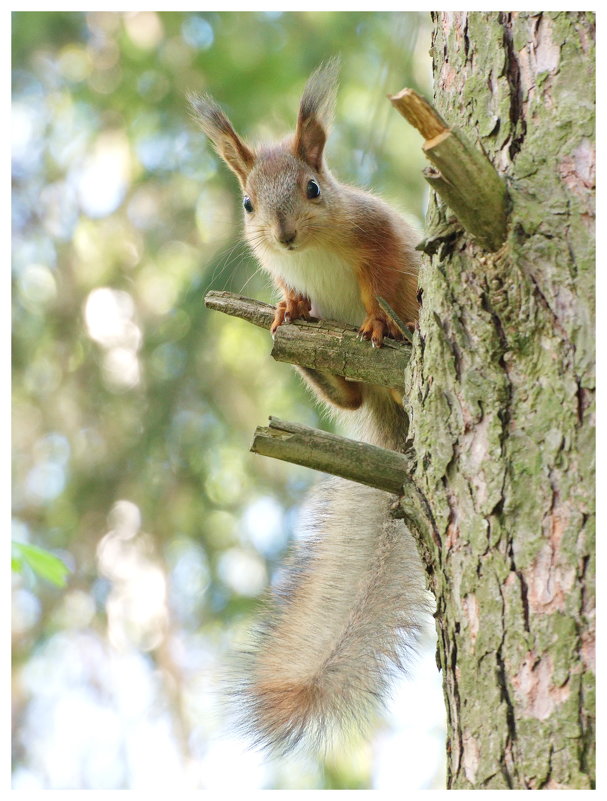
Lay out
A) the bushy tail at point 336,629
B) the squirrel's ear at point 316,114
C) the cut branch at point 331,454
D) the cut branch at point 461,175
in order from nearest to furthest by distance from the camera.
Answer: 1. the cut branch at point 461,175
2. the cut branch at point 331,454
3. the bushy tail at point 336,629
4. the squirrel's ear at point 316,114

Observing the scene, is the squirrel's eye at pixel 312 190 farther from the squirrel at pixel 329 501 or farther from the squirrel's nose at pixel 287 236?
the squirrel's nose at pixel 287 236

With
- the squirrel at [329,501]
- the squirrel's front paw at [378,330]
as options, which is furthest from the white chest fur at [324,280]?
the squirrel's front paw at [378,330]

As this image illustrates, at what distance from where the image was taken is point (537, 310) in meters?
Answer: 1.38

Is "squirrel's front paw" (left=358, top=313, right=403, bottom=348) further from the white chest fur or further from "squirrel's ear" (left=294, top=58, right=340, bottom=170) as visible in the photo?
"squirrel's ear" (left=294, top=58, right=340, bottom=170)

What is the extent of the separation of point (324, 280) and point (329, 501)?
598 millimetres

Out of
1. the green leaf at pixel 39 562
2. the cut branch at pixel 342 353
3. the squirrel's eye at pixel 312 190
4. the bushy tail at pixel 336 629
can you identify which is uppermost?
the squirrel's eye at pixel 312 190

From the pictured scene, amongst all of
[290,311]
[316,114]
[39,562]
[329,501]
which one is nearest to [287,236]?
[290,311]

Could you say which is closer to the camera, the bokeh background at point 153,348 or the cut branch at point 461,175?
the cut branch at point 461,175

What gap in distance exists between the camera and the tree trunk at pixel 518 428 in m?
1.29

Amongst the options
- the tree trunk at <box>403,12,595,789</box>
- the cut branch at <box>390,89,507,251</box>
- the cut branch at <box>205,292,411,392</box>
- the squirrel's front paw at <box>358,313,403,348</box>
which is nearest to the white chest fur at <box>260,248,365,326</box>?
the squirrel's front paw at <box>358,313,403,348</box>

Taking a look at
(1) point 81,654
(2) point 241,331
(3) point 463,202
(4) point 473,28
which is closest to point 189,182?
(2) point 241,331

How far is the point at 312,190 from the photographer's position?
96.7 inches

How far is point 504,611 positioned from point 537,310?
45 centimetres

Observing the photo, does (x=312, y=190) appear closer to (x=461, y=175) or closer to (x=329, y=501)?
(x=329, y=501)
